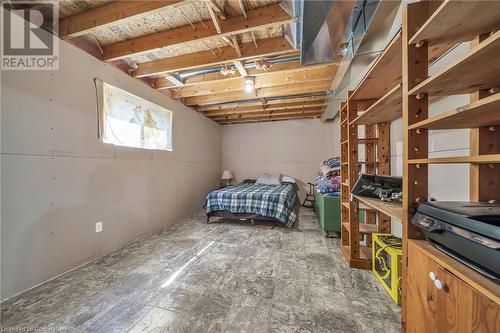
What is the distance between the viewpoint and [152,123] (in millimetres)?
3043

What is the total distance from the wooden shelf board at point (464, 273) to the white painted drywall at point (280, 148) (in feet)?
13.9

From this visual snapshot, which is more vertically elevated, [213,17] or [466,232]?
[213,17]

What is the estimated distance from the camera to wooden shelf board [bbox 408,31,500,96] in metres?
0.58

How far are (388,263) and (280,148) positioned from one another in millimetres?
3947

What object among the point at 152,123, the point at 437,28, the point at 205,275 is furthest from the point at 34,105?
the point at 437,28

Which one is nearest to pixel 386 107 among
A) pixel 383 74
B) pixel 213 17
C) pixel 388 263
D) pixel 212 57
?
pixel 383 74

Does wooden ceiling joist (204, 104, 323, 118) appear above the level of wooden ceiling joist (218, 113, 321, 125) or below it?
above

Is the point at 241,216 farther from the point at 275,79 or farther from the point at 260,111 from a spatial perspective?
the point at 260,111

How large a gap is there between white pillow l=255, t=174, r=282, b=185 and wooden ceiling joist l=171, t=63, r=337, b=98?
97.0 inches

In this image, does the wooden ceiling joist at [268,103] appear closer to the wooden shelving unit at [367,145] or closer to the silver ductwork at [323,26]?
the wooden shelving unit at [367,145]

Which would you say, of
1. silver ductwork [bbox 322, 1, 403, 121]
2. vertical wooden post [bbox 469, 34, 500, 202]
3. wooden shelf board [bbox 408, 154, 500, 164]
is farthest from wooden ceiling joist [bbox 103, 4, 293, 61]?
wooden shelf board [bbox 408, 154, 500, 164]

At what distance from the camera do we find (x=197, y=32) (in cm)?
192

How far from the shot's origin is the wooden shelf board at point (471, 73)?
1.90ft

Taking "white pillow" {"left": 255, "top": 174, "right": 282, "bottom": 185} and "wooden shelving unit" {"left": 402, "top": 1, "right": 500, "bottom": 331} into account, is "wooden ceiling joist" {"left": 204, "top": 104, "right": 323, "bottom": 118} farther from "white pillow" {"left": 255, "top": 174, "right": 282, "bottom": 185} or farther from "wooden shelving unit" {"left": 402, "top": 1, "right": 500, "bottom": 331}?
"wooden shelving unit" {"left": 402, "top": 1, "right": 500, "bottom": 331}
